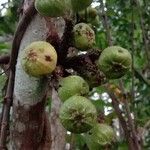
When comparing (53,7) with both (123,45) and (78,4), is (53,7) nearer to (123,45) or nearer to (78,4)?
(78,4)

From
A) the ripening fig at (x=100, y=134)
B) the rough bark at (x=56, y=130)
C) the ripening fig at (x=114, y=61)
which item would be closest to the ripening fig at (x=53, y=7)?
the ripening fig at (x=114, y=61)

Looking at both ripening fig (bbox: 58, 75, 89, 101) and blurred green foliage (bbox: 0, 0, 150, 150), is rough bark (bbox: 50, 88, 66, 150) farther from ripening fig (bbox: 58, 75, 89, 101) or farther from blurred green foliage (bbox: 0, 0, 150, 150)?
ripening fig (bbox: 58, 75, 89, 101)

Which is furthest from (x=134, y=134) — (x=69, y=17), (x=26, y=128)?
(x=69, y=17)

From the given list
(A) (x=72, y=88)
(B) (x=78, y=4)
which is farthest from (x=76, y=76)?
(B) (x=78, y=4)

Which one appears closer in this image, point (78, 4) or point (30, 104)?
point (78, 4)

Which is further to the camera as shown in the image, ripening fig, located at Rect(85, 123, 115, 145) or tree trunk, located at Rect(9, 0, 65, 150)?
tree trunk, located at Rect(9, 0, 65, 150)

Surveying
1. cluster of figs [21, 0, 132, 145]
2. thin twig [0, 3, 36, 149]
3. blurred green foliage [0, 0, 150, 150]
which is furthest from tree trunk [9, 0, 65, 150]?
blurred green foliage [0, 0, 150, 150]

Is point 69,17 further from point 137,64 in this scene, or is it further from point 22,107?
point 137,64
